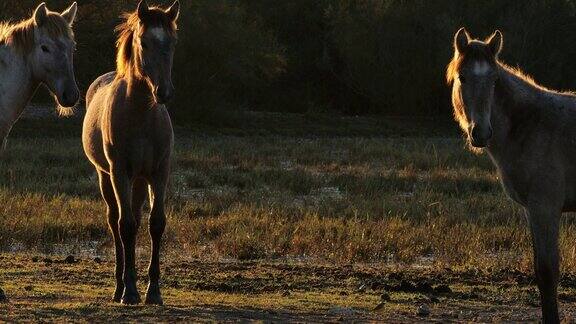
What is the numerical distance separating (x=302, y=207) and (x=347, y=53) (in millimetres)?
29681

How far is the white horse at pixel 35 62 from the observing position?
9.48 meters

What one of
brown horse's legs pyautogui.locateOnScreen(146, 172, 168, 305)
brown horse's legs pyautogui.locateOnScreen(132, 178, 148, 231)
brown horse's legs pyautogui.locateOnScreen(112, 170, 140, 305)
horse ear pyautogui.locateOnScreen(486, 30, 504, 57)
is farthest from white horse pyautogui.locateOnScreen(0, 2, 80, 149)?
horse ear pyautogui.locateOnScreen(486, 30, 504, 57)

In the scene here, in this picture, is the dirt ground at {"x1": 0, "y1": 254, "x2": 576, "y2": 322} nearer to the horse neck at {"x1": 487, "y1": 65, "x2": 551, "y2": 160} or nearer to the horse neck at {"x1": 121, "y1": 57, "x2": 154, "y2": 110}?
the horse neck at {"x1": 487, "y1": 65, "x2": 551, "y2": 160}

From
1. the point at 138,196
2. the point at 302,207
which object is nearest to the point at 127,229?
the point at 138,196

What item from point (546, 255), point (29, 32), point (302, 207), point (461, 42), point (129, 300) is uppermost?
point (461, 42)

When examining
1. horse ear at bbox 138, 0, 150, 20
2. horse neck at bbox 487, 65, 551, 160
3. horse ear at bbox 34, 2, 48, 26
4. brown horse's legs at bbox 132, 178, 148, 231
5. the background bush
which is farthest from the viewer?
the background bush

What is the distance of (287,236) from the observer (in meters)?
13.9

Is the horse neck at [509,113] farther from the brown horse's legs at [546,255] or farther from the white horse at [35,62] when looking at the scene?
the white horse at [35,62]

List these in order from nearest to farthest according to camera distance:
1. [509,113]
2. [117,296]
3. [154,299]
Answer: [509,113]
[154,299]
[117,296]

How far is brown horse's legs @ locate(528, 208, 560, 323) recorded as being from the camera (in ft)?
27.2

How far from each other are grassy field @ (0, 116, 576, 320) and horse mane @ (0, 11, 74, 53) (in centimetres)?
216

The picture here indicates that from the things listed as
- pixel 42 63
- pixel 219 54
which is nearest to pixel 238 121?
pixel 219 54

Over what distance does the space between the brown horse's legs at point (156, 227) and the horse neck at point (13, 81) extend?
1445mm

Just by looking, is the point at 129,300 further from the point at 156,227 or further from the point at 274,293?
the point at 274,293
